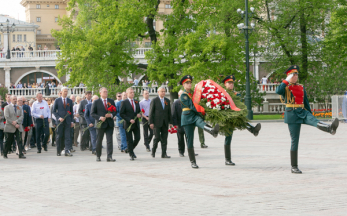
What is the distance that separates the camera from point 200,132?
17.1 meters

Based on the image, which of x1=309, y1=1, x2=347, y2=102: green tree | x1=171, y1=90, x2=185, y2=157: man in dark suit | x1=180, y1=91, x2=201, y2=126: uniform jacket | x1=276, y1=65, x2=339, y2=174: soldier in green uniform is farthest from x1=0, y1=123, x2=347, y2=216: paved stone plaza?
x1=309, y1=1, x2=347, y2=102: green tree

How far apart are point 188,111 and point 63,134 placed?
19.9 ft

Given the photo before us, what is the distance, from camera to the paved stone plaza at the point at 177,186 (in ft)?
23.6

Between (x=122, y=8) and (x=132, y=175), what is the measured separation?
2487 centimetres

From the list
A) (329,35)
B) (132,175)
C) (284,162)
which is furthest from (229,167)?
(329,35)

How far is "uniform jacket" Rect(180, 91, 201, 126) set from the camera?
37.9 ft

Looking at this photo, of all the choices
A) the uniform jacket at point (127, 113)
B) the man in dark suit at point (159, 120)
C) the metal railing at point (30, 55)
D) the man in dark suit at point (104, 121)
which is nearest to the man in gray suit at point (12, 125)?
the man in dark suit at point (104, 121)

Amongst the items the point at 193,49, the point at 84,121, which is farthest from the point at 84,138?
the point at 193,49

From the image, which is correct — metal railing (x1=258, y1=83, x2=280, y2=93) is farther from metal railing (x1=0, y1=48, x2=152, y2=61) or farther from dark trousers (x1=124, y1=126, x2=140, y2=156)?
dark trousers (x1=124, y1=126, x2=140, y2=156)

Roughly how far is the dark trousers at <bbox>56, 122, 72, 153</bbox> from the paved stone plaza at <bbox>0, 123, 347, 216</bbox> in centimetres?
119

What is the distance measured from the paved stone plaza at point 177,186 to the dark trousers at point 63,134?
1.19 meters

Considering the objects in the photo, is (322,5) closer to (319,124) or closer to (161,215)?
(319,124)

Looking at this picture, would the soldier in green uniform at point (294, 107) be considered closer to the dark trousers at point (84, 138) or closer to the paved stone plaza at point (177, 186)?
the paved stone plaza at point (177, 186)

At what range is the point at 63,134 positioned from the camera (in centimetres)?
1616
